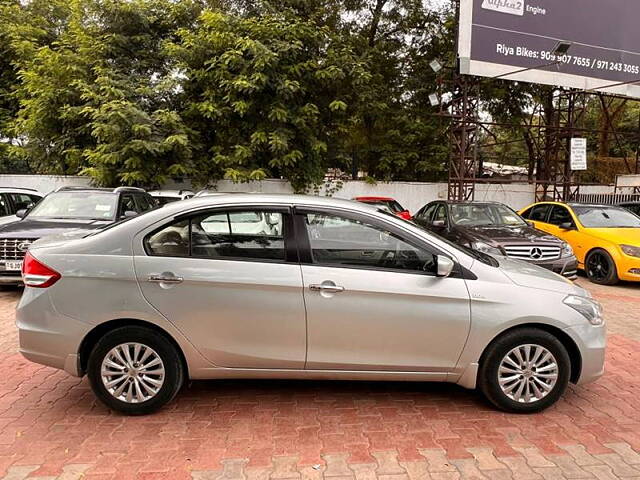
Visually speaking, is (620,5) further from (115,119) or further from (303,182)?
(115,119)

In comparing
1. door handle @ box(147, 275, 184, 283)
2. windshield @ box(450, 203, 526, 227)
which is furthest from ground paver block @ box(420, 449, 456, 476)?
windshield @ box(450, 203, 526, 227)

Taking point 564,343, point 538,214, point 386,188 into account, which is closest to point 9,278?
point 564,343

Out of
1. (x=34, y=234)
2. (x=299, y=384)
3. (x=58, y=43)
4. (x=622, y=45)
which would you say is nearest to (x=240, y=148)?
(x=58, y=43)

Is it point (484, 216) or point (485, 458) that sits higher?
point (484, 216)

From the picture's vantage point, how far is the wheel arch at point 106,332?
3.31 meters

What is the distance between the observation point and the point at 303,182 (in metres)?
14.8

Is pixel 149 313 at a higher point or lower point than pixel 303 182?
lower

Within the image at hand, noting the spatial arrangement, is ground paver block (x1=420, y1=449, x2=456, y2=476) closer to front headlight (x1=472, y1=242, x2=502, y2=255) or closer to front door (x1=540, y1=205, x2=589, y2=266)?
front headlight (x1=472, y1=242, x2=502, y2=255)

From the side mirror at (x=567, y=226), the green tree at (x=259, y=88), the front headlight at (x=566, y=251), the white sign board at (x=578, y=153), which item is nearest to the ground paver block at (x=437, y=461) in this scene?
the front headlight at (x=566, y=251)

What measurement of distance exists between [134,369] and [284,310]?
3.79 ft

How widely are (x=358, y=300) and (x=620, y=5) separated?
1684 centimetres

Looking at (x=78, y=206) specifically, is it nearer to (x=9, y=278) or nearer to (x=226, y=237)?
(x=9, y=278)

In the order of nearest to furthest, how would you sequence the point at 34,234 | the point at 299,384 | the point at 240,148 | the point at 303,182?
the point at 299,384 → the point at 34,234 → the point at 240,148 → the point at 303,182

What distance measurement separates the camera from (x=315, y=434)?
10.5 feet
